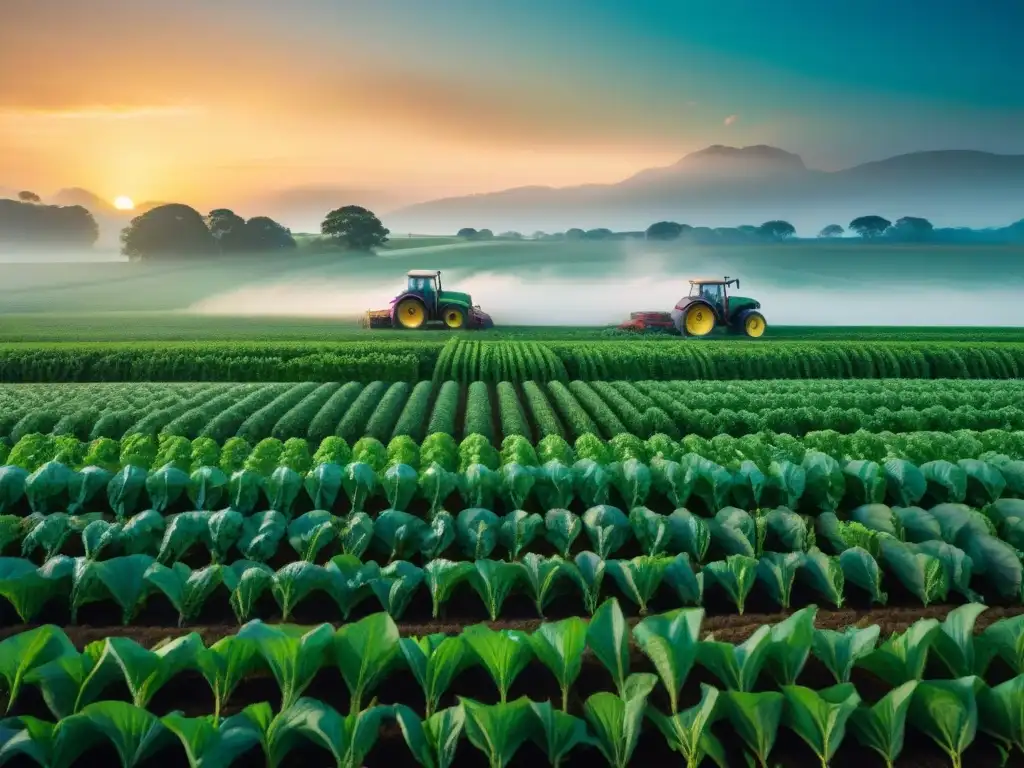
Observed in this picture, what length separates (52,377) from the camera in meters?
16.7

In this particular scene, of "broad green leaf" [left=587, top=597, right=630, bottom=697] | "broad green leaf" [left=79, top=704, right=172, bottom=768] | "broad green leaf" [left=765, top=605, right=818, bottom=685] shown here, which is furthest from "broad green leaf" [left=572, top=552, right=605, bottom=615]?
→ "broad green leaf" [left=79, top=704, right=172, bottom=768]

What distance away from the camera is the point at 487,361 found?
16.3m

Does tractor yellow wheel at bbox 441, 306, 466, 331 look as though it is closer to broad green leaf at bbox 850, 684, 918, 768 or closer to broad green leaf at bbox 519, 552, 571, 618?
broad green leaf at bbox 519, 552, 571, 618

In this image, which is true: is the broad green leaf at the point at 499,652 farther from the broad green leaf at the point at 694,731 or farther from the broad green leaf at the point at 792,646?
the broad green leaf at the point at 792,646

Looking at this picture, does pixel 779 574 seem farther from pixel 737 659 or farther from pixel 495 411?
pixel 495 411

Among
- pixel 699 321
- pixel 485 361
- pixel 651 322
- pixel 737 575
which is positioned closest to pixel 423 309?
pixel 485 361

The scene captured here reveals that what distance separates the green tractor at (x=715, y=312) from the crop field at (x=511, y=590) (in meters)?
10.6

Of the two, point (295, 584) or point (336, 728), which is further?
point (295, 584)

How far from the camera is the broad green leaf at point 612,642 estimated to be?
157 inches

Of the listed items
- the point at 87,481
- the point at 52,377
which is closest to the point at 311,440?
the point at 87,481

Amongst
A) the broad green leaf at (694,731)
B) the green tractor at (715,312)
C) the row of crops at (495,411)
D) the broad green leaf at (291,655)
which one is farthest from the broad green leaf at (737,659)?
the green tractor at (715,312)

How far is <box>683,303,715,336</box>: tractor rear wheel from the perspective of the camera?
2177 cm

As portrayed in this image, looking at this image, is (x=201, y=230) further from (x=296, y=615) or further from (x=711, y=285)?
(x=296, y=615)

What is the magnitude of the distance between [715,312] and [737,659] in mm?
19252
